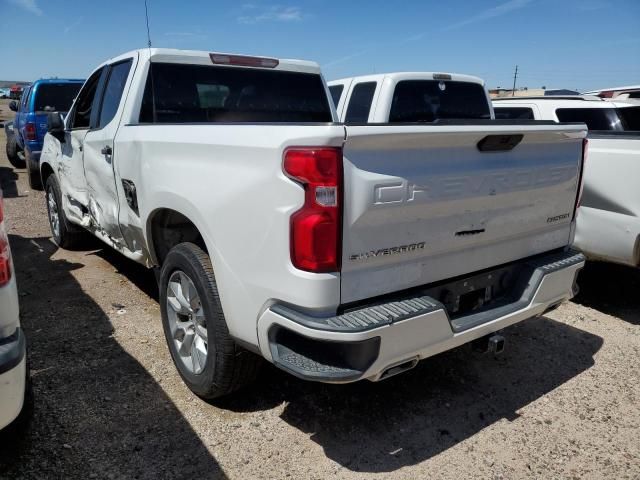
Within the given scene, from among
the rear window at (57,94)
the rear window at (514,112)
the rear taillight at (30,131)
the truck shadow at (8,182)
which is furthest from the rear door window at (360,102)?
the truck shadow at (8,182)

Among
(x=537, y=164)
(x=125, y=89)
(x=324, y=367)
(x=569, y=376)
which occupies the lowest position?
(x=569, y=376)

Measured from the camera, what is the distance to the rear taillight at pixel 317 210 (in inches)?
83.2

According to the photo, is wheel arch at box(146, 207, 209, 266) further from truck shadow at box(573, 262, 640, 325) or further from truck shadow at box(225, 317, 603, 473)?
truck shadow at box(573, 262, 640, 325)

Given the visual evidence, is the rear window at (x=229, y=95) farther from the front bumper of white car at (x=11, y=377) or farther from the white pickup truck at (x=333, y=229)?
the front bumper of white car at (x=11, y=377)

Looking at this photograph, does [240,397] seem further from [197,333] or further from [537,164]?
[537,164]

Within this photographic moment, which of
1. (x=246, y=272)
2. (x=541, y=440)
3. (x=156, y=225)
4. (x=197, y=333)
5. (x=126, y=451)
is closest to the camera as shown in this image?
(x=246, y=272)

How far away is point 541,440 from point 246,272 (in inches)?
73.5

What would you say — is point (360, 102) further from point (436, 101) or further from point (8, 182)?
point (8, 182)

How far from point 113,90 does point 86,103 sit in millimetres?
881

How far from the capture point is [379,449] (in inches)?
108

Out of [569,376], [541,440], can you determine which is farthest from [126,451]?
[569,376]

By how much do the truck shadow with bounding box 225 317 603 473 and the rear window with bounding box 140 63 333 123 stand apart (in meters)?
1.96

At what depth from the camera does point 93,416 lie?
116 inches

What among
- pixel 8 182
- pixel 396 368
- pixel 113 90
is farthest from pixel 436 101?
pixel 8 182
